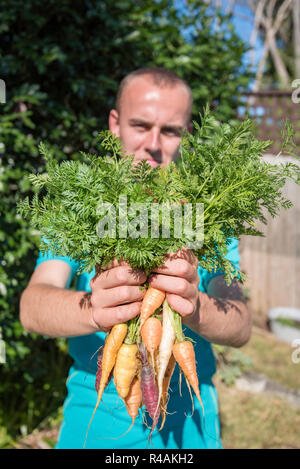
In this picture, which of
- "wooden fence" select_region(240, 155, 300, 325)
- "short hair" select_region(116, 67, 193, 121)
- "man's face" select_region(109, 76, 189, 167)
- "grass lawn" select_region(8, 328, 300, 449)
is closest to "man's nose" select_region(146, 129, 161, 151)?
"man's face" select_region(109, 76, 189, 167)

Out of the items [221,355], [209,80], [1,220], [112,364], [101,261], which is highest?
[209,80]

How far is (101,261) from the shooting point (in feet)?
4.56

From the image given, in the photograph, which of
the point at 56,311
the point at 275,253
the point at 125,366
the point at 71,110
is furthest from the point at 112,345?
the point at 275,253

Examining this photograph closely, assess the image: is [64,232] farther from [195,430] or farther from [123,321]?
[195,430]

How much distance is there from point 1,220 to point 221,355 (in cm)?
347

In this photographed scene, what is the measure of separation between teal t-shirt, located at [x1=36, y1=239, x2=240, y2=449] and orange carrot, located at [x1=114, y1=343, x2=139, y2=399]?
10.9 inches

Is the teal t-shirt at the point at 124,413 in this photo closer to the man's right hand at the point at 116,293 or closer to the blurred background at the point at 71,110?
the man's right hand at the point at 116,293

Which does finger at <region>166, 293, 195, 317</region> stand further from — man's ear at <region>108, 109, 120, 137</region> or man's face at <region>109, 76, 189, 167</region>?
man's ear at <region>108, 109, 120, 137</region>

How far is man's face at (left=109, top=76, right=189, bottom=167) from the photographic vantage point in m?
1.97

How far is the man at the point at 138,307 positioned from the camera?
136cm

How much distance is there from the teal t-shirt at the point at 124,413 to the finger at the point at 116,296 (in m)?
0.48

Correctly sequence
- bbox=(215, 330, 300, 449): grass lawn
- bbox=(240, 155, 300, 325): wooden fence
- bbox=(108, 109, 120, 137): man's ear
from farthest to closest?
bbox=(240, 155, 300, 325): wooden fence, bbox=(215, 330, 300, 449): grass lawn, bbox=(108, 109, 120, 137): man's ear

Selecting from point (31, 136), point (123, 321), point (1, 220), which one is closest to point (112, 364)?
point (123, 321)

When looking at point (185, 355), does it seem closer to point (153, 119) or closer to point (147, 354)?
point (147, 354)
